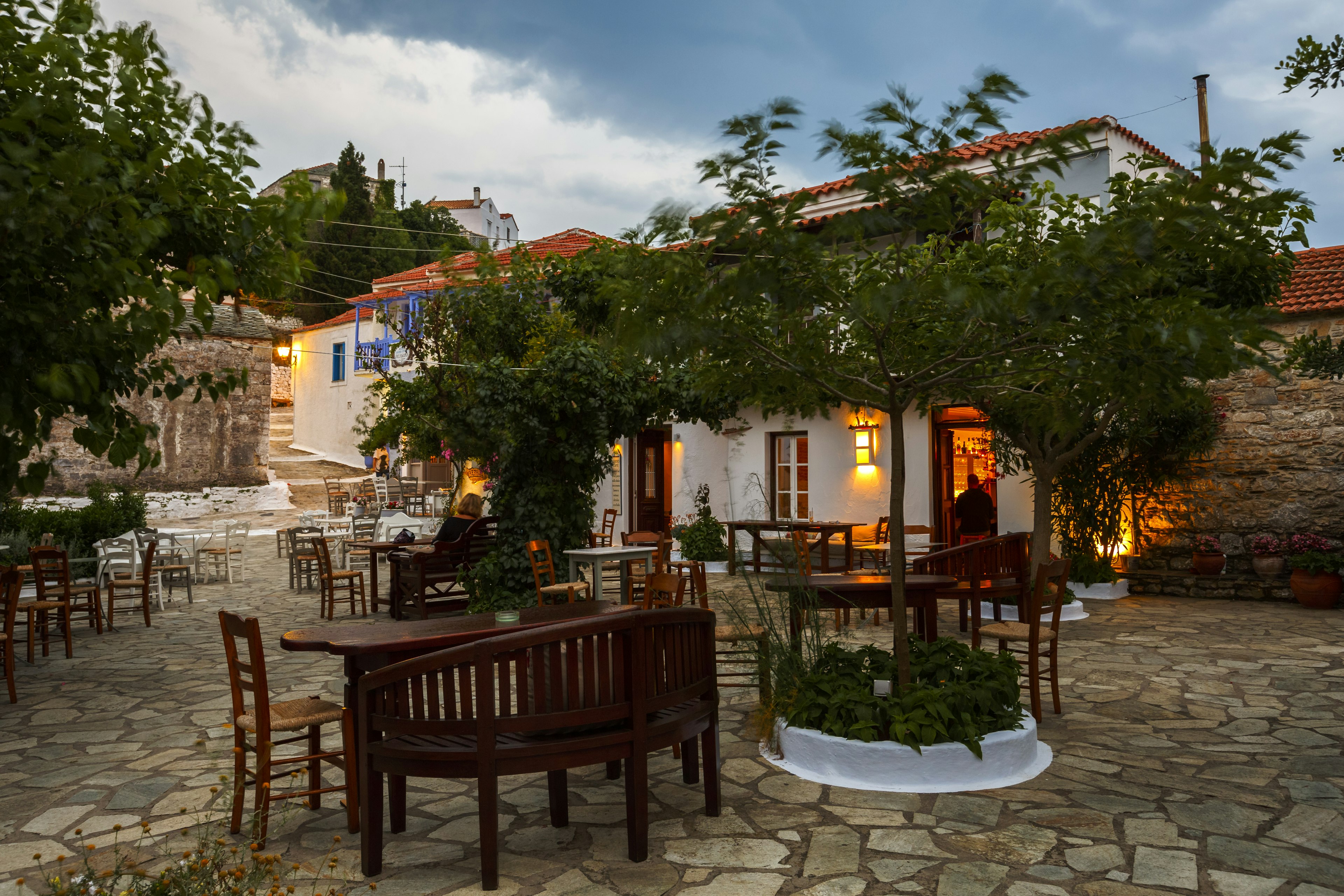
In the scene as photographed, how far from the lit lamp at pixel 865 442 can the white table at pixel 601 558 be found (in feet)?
17.7

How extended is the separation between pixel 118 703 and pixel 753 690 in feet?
13.9

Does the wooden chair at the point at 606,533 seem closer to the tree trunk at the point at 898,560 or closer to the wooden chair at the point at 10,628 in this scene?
the wooden chair at the point at 10,628

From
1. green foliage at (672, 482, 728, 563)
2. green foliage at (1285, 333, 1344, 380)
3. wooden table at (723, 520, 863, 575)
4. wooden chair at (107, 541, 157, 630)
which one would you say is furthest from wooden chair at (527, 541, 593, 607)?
green foliage at (1285, 333, 1344, 380)

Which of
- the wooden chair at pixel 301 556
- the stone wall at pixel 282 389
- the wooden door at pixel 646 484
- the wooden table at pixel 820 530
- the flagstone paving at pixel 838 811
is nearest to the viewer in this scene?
the flagstone paving at pixel 838 811

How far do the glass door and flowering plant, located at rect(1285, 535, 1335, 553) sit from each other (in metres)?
6.30

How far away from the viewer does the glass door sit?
46.2ft

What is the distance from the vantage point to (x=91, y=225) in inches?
94.7

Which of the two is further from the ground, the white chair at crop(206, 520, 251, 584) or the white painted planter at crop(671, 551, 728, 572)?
the white chair at crop(206, 520, 251, 584)

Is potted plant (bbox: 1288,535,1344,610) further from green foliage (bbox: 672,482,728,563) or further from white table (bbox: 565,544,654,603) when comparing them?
green foliage (bbox: 672,482,728,563)

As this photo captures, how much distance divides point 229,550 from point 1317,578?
44.9 ft

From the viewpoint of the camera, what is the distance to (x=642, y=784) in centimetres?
318

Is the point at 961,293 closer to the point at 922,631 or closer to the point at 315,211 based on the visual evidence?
the point at 315,211

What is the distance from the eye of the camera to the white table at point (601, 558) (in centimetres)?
812

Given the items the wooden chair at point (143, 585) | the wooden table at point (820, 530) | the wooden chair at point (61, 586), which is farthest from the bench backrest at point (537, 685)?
the wooden table at point (820, 530)
